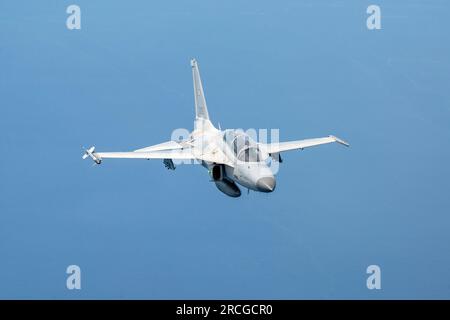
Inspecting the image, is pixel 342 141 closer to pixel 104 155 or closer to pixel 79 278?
pixel 104 155

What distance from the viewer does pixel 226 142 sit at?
34719 millimetres

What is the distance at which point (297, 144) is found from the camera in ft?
121

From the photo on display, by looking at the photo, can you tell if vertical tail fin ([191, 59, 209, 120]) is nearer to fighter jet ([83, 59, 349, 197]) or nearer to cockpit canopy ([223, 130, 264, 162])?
fighter jet ([83, 59, 349, 197])

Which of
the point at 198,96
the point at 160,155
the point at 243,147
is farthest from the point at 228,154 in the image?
the point at 198,96

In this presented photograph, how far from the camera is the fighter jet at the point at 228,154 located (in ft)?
108

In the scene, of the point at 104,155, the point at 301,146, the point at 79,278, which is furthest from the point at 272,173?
the point at 79,278

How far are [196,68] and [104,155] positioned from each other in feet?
26.8

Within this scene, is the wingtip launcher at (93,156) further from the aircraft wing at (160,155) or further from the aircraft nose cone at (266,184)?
the aircraft nose cone at (266,184)

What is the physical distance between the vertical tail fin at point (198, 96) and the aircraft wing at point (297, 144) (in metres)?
5.11

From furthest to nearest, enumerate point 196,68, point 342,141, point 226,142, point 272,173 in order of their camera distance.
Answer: point 196,68
point 342,141
point 226,142
point 272,173

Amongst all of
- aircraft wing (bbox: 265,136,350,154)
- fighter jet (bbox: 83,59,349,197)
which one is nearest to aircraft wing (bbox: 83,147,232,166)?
fighter jet (bbox: 83,59,349,197)

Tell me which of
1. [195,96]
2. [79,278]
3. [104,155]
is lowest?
[79,278]

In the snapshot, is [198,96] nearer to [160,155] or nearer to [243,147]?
[160,155]

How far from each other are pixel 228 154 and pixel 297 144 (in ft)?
12.5
